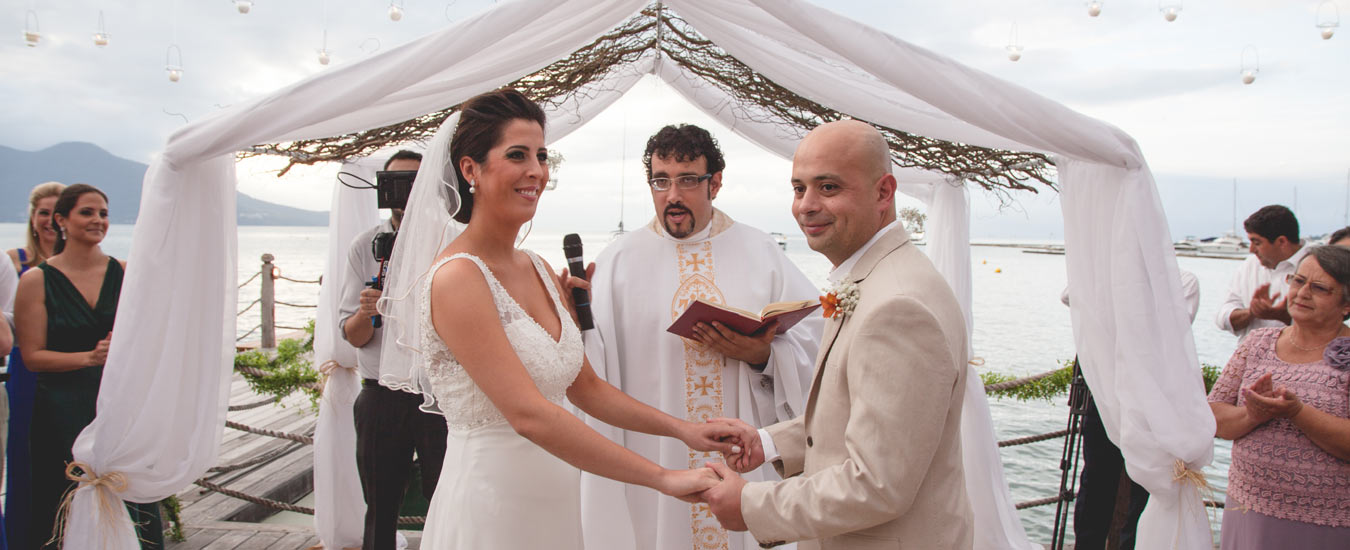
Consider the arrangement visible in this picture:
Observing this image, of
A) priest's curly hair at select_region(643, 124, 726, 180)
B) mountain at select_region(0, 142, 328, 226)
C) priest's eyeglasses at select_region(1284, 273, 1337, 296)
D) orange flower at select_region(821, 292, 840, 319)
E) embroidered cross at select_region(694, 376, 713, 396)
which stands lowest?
embroidered cross at select_region(694, 376, 713, 396)

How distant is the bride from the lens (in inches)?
79.4

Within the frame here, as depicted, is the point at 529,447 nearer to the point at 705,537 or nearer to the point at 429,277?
the point at 429,277

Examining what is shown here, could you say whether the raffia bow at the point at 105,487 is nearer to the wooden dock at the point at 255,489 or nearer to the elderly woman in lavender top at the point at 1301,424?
the wooden dock at the point at 255,489

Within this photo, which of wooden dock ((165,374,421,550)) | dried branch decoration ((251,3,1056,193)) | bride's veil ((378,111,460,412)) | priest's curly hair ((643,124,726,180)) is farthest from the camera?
wooden dock ((165,374,421,550))

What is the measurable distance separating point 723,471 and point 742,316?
79cm

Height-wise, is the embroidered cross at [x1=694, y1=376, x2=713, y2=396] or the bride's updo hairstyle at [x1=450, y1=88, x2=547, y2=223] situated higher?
the bride's updo hairstyle at [x1=450, y1=88, x2=547, y2=223]

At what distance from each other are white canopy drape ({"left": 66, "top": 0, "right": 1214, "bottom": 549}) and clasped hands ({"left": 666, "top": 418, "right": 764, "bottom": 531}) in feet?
5.03

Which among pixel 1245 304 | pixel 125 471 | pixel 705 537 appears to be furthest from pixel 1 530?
pixel 1245 304

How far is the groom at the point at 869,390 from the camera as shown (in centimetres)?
162

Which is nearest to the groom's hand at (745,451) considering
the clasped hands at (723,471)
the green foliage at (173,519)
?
the clasped hands at (723,471)

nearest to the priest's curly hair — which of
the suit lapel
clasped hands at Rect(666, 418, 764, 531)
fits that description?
clasped hands at Rect(666, 418, 764, 531)

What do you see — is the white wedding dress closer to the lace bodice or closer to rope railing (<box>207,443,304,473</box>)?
the lace bodice

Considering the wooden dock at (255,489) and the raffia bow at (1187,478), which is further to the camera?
the wooden dock at (255,489)

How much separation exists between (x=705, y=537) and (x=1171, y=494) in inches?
77.7
